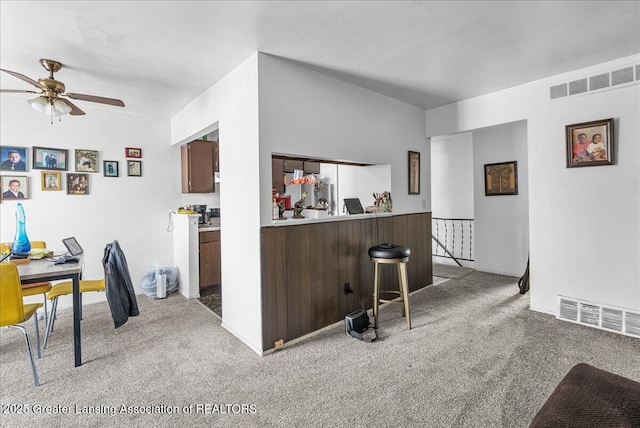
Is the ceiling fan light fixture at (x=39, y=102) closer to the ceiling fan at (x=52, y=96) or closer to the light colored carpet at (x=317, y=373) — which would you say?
the ceiling fan at (x=52, y=96)

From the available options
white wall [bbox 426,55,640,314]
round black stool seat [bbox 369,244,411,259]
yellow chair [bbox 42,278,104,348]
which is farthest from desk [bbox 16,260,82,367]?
white wall [bbox 426,55,640,314]

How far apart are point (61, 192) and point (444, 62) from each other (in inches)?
183

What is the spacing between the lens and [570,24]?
2297 mm

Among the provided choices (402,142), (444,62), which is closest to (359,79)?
(444,62)

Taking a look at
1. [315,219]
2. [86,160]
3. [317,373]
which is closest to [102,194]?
[86,160]

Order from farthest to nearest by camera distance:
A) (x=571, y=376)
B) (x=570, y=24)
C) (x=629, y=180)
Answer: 1. (x=629, y=180)
2. (x=570, y=24)
3. (x=571, y=376)

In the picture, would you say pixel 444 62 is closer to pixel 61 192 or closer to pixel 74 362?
pixel 74 362

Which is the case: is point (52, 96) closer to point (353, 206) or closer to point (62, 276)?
point (62, 276)

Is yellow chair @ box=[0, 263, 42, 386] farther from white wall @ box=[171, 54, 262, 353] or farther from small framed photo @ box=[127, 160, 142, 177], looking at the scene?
small framed photo @ box=[127, 160, 142, 177]

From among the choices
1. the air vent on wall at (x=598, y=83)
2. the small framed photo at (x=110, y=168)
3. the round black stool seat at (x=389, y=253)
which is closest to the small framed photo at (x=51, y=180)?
the small framed photo at (x=110, y=168)

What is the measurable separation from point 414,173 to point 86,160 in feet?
14.2

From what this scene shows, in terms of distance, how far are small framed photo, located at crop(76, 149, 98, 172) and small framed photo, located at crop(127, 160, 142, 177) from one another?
0.37 m

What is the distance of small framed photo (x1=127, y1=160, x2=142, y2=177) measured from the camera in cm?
432

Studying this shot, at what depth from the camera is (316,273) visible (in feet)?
9.85
